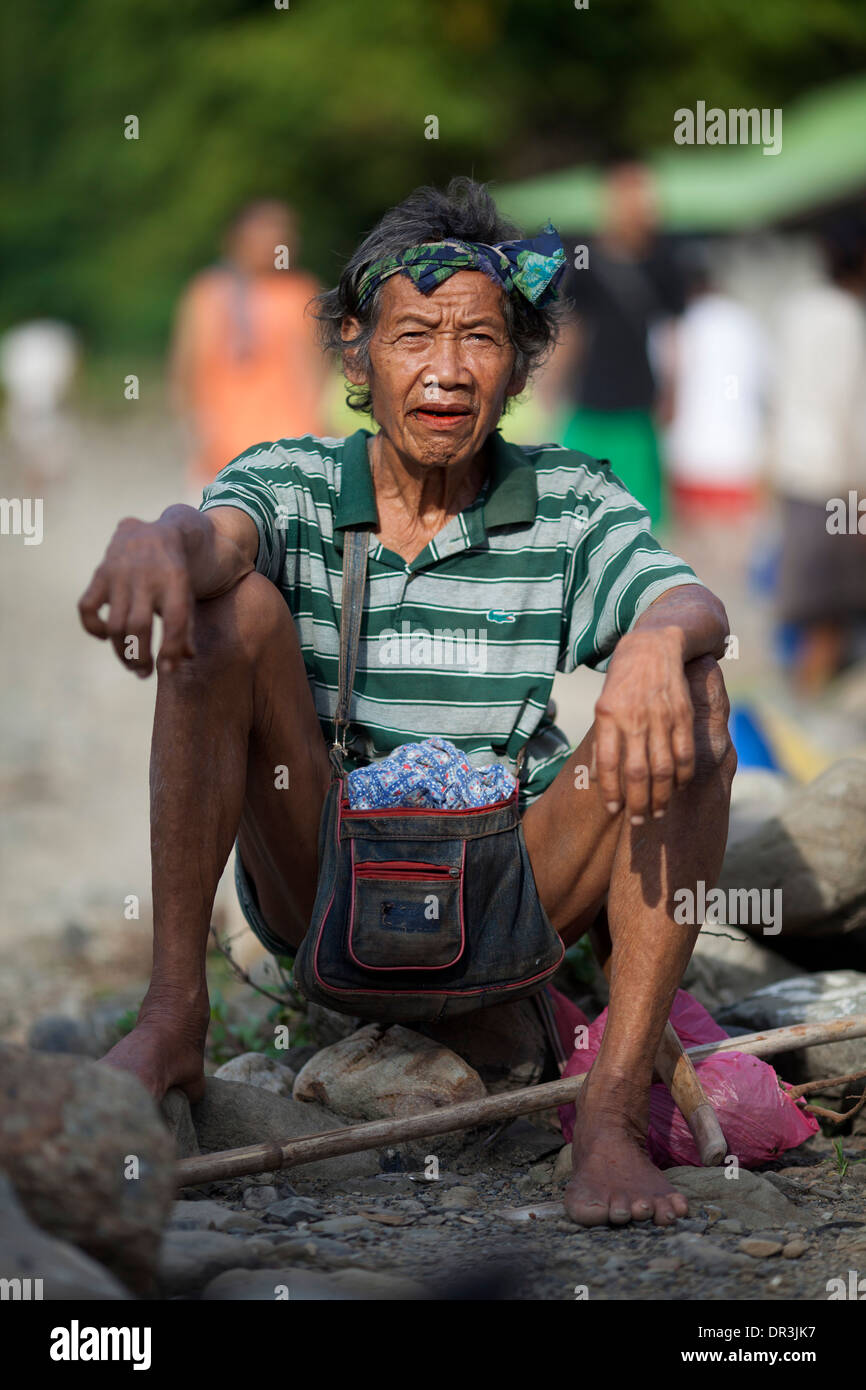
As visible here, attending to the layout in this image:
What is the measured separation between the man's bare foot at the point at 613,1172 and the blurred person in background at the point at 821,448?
217 inches

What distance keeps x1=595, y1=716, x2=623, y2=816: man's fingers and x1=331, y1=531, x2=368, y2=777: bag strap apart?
0.66 metres

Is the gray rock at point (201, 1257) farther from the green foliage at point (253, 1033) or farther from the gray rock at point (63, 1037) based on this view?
the gray rock at point (63, 1037)

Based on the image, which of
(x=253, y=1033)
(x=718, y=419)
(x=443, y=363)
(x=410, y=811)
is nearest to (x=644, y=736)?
(x=410, y=811)

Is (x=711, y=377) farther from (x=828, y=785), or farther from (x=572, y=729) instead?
(x=828, y=785)

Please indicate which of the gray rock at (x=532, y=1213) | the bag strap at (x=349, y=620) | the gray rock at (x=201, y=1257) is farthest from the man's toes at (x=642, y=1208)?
the bag strap at (x=349, y=620)

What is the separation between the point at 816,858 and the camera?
3.76m

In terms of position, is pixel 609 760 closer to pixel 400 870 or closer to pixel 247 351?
pixel 400 870

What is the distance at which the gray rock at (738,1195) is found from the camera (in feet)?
8.75

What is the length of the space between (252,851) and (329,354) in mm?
1151

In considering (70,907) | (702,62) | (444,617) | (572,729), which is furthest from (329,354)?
(702,62)

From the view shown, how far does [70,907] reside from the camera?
577cm

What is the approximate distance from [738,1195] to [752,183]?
13627 mm

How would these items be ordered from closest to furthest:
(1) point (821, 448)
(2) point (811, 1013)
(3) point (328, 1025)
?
1. (2) point (811, 1013)
2. (3) point (328, 1025)
3. (1) point (821, 448)

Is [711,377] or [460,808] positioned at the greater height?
[711,377]
